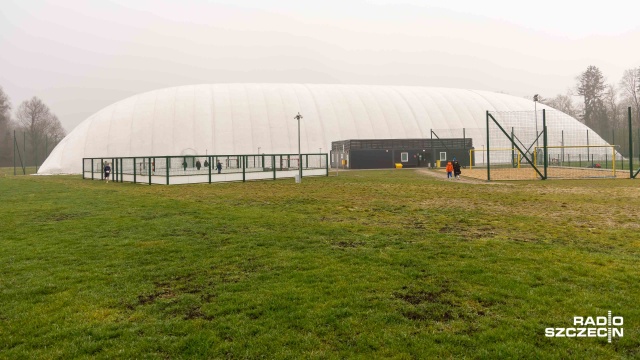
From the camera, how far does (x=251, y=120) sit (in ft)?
205

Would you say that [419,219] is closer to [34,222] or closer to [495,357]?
[495,357]

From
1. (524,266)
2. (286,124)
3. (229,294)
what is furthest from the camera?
(286,124)

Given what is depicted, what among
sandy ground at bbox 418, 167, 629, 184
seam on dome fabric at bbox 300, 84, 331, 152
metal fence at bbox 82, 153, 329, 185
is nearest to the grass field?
metal fence at bbox 82, 153, 329, 185

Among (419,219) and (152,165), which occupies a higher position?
(152,165)

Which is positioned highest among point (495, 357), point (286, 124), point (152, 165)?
point (286, 124)

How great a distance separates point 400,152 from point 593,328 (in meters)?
53.4

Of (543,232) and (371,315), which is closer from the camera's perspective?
(371,315)

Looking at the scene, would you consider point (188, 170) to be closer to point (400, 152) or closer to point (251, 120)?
point (251, 120)

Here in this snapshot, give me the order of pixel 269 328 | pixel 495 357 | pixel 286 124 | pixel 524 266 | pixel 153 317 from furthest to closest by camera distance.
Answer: pixel 286 124, pixel 524 266, pixel 153 317, pixel 269 328, pixel 495 357

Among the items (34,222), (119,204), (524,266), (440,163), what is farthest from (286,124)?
(524,266)

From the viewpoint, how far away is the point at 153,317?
17.7ft

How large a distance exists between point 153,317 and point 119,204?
14105 millimetres

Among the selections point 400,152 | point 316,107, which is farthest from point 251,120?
point 400,152

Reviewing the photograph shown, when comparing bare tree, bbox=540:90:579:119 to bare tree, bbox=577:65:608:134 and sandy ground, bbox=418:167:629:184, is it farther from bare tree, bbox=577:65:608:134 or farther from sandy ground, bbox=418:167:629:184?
sandy ground, bbox=418:167:629:184
